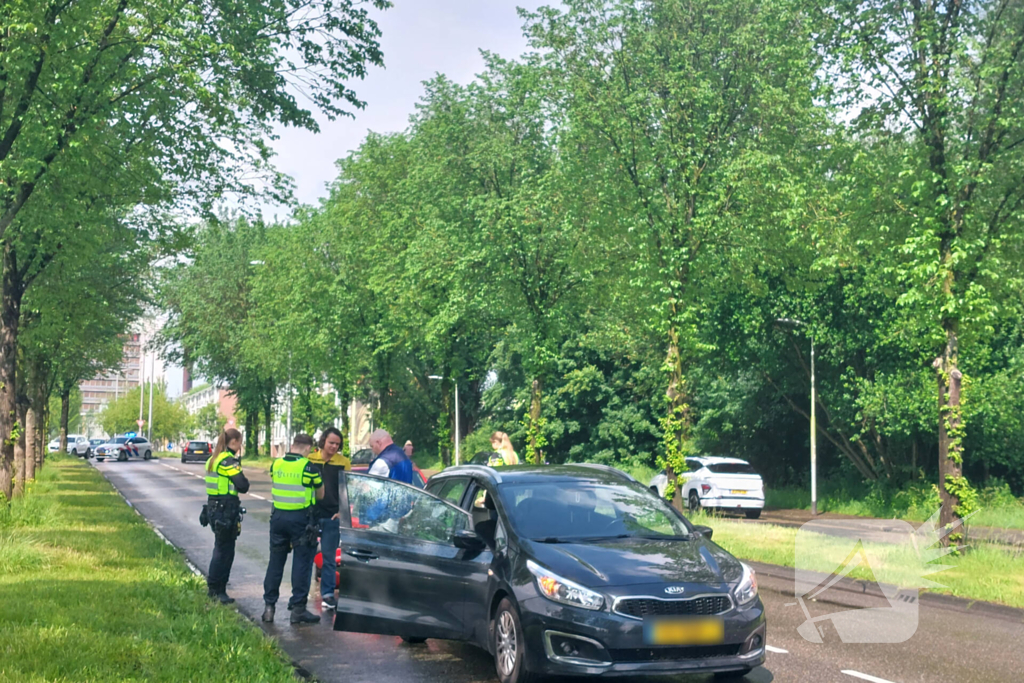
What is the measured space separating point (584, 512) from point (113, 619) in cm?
415

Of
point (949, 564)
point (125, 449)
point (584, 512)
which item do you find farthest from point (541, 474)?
point (125, 449)

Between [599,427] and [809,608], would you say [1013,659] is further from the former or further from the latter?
[599,427]

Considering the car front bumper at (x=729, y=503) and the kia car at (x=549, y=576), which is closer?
the kia car at (x=549, y=576)

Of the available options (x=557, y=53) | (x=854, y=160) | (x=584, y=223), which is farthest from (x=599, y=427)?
(x=854, y=160)

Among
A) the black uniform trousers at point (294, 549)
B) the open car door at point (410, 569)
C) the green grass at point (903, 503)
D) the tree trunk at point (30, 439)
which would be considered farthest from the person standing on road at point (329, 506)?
the tree trunk at point (30, 439)

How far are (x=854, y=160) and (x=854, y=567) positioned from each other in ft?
20.9

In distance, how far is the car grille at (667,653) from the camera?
6410 millimetres

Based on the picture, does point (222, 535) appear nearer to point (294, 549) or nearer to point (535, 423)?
point (294, 549)

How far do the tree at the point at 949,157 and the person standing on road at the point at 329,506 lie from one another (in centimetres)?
871

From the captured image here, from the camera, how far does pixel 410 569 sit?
303 inches

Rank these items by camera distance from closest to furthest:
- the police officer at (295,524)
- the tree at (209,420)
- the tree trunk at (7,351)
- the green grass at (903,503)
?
the police officer at (295,524)
the tree trunk at (7,351)
the green grass at (903,503)
the tree at (209,420)

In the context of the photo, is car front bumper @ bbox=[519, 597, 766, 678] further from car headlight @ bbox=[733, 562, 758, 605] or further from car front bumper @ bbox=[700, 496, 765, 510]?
car front bumper @ bbox=[700, 496, 765, 510]

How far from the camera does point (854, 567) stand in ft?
41.9

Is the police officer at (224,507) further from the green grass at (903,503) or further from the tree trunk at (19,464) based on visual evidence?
the green grass at (903,503)
